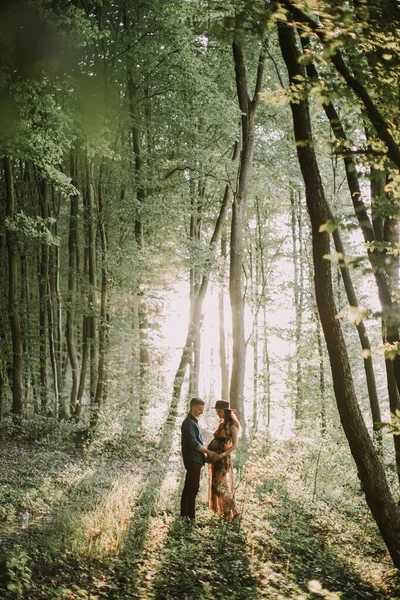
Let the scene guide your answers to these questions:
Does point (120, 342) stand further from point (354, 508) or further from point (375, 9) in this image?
point (375, 9)

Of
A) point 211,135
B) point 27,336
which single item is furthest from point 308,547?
point 27,336

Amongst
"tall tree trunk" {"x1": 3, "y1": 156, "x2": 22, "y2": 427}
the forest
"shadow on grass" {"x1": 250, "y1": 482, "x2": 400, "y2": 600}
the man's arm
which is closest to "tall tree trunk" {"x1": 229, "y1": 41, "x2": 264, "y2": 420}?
the forest

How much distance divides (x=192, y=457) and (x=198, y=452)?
0.13m

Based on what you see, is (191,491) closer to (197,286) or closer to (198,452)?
(198,452)

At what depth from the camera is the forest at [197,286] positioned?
190 inches

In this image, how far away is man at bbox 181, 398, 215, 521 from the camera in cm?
757

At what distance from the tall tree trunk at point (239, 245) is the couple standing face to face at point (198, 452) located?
5.52 meters

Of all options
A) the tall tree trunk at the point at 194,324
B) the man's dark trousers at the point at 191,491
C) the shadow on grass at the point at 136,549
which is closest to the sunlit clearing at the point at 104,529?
the shadow on grass at the point at 136,549

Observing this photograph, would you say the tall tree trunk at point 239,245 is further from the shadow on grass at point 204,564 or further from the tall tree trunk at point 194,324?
the shadow on grass at point 204,564

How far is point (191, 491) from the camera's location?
7.57 meters

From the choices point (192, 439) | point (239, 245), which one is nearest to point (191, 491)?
point (192, 439)

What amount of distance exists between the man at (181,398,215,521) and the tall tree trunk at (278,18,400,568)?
235 cm

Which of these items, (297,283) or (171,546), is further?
(297,283)

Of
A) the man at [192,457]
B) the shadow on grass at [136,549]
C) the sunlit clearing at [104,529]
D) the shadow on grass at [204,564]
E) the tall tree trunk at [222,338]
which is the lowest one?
the shadow on grass at [204,564]
